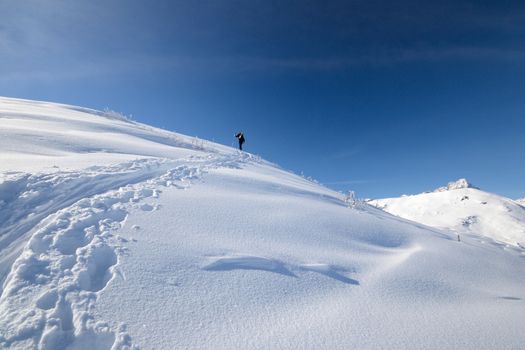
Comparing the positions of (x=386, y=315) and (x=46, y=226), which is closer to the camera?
(x=386, y=315)

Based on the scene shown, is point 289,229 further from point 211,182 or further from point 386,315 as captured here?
point 211,182

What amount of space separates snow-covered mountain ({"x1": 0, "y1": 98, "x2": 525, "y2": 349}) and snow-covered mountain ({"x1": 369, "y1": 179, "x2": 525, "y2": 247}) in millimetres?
77512

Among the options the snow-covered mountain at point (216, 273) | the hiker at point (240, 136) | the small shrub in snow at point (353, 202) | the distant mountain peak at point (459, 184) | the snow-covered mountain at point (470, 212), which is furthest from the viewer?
the distant mountain peak at point (459, 184)

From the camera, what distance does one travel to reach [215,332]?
2740 mm

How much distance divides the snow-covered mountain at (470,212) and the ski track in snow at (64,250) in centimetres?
8014

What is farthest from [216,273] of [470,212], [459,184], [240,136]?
[459,184]

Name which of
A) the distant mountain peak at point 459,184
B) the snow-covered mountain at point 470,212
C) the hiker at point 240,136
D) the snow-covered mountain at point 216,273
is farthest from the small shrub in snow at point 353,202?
the distant mountain peak at point 459,184

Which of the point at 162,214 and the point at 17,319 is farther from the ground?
the point at 162,214

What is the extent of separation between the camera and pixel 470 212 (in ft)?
290

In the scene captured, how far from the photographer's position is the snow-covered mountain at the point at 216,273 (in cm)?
270

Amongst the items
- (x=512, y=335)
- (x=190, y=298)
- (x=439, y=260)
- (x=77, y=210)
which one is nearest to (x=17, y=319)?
(x=190, y=298)

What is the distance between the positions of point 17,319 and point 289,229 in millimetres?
3806

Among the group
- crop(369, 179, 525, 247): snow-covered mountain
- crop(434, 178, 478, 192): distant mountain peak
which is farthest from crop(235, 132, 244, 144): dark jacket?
crop(434, 178, 478, 192): distant mountain peak

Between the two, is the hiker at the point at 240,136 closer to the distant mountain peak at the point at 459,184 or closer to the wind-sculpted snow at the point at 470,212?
the wind-sculpted snow at the point at 470,212
